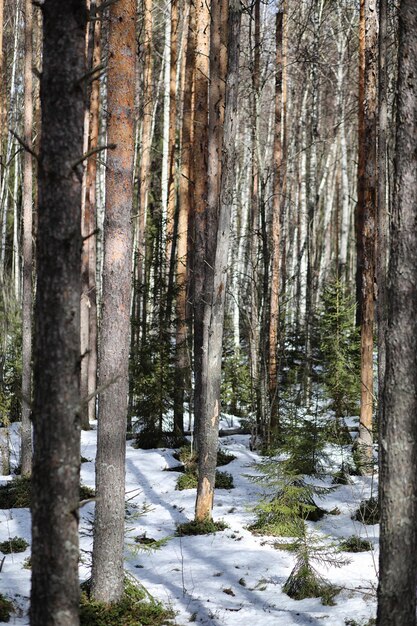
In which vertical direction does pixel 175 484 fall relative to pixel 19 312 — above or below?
below

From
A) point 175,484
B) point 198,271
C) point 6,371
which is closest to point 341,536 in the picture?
point 175,484

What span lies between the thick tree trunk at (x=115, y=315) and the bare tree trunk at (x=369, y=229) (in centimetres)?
549

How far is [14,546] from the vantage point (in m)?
7.22

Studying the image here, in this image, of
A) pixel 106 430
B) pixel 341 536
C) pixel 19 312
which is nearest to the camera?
pixel 106 430

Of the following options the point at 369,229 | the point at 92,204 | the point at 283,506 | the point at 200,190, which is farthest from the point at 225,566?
the point at 92,204

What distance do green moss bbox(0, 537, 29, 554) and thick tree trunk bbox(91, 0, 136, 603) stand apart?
202 cm

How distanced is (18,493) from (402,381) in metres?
6.90

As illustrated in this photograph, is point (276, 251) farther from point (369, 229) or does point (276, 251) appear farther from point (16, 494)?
point (16, 494)

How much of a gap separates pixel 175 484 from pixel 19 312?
10.8 meters

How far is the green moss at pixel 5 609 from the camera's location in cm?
516

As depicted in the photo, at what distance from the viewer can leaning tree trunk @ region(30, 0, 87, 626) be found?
10.0 ft

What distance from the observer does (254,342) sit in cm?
1259

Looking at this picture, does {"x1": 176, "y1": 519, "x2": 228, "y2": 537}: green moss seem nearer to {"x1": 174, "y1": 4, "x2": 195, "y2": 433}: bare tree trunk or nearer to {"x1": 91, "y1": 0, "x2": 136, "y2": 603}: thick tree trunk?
{"x1": 91, "y1": 0, "x2": 136, "y2": 603}: thick tree trunk

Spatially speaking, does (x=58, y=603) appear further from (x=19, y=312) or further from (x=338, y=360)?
(x=19, y=312)
